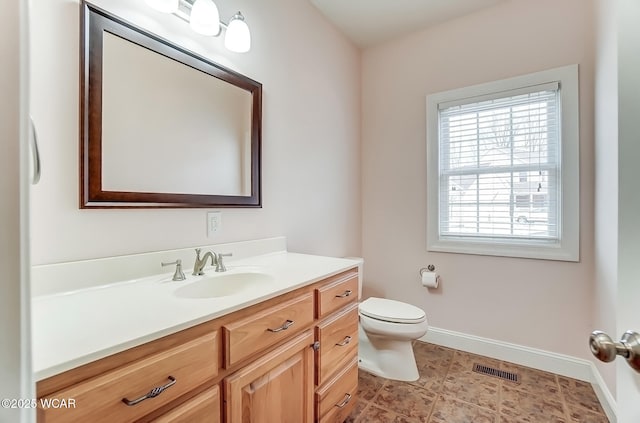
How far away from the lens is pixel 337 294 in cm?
142

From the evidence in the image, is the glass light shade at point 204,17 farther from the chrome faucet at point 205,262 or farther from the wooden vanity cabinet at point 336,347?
the wooden vanity cabinet at point 336,347

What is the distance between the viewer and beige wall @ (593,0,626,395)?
1.46 m

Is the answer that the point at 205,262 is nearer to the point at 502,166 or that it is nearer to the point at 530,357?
the point at 502,166

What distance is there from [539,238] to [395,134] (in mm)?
1360

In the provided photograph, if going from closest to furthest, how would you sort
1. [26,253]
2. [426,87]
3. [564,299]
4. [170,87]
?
[26,253] → [170,87] → [564,299] → [426,87]

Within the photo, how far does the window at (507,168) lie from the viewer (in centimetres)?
199

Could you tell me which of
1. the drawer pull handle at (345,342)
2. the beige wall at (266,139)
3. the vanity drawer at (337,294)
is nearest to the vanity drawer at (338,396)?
the drawer pull handle at (345,342)

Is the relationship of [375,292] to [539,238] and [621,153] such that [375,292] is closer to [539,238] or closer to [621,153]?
[539,238]

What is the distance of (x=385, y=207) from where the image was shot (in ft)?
8.85

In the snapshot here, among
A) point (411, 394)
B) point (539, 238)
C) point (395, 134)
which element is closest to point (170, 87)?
point (395, 134)

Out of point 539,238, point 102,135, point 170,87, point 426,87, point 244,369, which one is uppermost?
point 426,87

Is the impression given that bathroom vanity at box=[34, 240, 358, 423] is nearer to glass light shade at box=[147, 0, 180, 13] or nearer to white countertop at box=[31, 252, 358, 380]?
white countertop at box=[31, 252, 358, 380]

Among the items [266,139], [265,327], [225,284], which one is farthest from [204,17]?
[265,327]

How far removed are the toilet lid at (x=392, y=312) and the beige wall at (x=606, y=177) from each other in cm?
96
